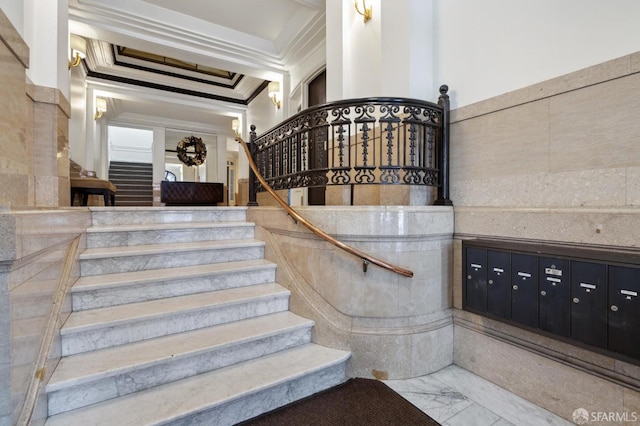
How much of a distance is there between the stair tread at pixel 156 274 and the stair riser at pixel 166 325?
37 centimetres

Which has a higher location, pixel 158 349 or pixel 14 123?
pixel 14 123

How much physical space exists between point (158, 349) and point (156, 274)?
0.74 meters

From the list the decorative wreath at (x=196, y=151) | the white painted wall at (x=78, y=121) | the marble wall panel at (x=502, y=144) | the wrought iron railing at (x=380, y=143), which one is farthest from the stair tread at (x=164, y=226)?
the decorative wreath at (x=196, y=151)

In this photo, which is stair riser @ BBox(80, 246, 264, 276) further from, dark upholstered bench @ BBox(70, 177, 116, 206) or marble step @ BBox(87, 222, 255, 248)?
dark upholstered bench @ BBox(70, 177, 116, 206)

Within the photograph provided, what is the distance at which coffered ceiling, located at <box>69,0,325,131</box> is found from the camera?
465cm

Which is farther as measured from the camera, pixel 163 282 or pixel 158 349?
pixel 163 282

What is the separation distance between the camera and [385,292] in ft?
7.48

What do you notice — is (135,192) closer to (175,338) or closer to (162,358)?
(175,338)

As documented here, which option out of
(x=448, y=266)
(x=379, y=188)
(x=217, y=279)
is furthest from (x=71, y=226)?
(x=448, y=266)

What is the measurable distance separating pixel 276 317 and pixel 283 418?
781mm

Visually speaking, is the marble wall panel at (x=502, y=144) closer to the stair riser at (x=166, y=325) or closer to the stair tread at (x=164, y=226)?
the stair riser at (x=166, y=325)

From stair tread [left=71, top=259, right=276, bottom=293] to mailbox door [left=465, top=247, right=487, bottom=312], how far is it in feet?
5.57

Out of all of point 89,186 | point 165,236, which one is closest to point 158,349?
point 165,236

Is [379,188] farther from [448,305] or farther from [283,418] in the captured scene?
[283,418]
